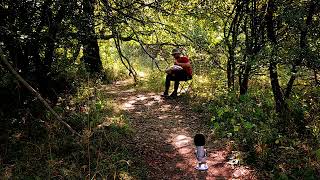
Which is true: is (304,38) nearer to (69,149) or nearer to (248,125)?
(248,125)

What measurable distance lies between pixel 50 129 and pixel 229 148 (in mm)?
2933

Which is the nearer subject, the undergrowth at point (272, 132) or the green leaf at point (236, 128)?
the undergrowth at point (272, 132)

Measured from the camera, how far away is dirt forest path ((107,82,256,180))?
556 centimetres

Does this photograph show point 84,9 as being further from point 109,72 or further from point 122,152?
point 109,72

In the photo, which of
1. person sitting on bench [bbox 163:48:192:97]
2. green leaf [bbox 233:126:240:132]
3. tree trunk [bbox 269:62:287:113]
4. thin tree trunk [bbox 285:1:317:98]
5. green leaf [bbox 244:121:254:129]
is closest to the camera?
thin tree trunk [bbox 285:1:317:98]

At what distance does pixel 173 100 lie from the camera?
31.8 feet

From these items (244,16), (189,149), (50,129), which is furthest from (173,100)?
(50,129)

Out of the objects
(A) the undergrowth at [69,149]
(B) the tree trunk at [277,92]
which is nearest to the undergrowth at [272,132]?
(B) the tree trunk at [277,92]

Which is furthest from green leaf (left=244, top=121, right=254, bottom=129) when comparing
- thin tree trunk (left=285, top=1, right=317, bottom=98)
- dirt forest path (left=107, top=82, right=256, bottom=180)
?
thin tree trunk (left=285, top=1, right=317, bottom=98)

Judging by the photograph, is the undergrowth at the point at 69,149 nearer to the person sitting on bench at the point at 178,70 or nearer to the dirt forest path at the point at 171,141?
the dirt forest path at the point at 171,141

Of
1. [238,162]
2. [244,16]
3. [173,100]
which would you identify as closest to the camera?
[238,162]

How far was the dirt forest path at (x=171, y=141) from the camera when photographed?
556 centimetres

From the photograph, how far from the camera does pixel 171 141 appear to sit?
22.0ft

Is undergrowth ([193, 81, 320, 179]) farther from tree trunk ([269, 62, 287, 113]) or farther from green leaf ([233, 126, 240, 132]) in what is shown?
tree trunk ([269, 62, 287, 113])
